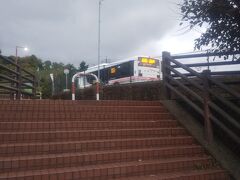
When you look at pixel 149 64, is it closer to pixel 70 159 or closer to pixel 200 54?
pixel 200 54

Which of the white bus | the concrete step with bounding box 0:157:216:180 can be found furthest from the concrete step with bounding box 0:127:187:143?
the white bus

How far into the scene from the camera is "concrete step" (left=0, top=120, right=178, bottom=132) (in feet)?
19.2

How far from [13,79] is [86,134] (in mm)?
4811

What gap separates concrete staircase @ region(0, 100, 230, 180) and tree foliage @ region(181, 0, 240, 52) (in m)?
2.10

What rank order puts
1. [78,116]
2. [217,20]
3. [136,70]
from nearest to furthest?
[217,20] < [78,116] < [136,70]

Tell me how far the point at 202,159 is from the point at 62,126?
268 centimetres

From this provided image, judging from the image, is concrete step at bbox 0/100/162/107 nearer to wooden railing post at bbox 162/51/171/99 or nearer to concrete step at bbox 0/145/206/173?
wooden railing post at bbox 162/51/171/99

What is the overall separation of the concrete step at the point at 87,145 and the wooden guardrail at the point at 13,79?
4.16 meters

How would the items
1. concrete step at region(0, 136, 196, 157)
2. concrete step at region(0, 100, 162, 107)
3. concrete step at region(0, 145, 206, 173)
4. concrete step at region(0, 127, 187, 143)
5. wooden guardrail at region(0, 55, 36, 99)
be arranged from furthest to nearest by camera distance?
wooden guardrail at region(0, 55, 36, 99) → concrete step at region(0, 100, 162, 107) → concrete step at region(0, 127, 187, 143) → concrete step at region(0, 136, 196, 157) → concrete step at region(0, 145, 206, 173)

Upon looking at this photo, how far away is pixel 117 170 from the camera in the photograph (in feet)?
17.1

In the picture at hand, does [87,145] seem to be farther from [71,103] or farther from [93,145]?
[71,103]

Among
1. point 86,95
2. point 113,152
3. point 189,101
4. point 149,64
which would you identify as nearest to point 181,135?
point 189,101

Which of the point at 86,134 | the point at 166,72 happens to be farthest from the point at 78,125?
the point at 166,72

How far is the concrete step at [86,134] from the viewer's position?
556 centimetres
